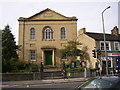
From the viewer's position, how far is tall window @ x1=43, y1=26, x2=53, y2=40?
36.0 metres

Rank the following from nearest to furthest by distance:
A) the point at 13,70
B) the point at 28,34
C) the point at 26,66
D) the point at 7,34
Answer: the point at 13,70 < the point at 26,66 < the point at 7,34 < the point at 28,34

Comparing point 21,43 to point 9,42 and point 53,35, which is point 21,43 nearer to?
point 9,42

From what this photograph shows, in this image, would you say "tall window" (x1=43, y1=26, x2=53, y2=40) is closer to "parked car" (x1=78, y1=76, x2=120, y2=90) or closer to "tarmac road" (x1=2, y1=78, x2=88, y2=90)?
"tarmac road" (x1=2, y1=78, x2=88, y2=90)

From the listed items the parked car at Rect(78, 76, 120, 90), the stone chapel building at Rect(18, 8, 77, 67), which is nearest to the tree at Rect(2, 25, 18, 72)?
the stone chapel building at Rect(18, 8, 77, 67)

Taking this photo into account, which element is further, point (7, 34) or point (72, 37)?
point (72, 37)

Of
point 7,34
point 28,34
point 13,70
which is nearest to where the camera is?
point 13,70

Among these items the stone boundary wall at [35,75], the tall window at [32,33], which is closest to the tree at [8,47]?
the tall window at [32,33]

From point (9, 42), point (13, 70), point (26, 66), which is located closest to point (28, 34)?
point (9, 42)

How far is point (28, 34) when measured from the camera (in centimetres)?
3572

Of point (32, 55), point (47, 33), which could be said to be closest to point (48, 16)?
point (47, 33)

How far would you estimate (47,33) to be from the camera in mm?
36312

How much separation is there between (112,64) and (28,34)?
17058 millimetres

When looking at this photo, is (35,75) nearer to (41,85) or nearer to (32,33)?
(41,85)

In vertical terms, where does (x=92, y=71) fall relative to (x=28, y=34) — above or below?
below
